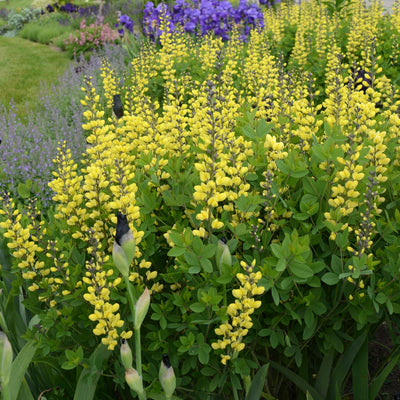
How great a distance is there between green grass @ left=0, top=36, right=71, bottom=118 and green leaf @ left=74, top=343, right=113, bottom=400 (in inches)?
254

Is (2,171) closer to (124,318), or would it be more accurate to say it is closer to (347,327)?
(124,318)

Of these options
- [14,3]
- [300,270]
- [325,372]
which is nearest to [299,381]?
[325,372]

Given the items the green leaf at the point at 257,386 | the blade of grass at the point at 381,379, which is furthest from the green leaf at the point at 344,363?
the green leaf at the point at 257,386

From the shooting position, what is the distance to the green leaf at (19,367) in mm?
1613

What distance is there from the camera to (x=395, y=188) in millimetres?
1868

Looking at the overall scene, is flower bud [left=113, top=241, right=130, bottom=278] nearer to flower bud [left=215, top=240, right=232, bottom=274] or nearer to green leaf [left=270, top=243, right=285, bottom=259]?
flower bud [left=215, top=240, right=232, bottom=274]

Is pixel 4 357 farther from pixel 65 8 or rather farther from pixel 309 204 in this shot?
pixel 65 8

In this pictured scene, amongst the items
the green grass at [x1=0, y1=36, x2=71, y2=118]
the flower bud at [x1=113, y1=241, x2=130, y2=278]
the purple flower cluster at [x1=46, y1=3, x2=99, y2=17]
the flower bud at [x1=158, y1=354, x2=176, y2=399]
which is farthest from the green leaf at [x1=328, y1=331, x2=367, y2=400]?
the purple flower cluster at [x1=46, y1=3, x2=99, y2=17]

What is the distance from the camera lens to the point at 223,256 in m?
1.53

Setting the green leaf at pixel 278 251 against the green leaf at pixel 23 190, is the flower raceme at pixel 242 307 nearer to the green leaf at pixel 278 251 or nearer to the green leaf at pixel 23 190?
the green leaf at pixel 278 251

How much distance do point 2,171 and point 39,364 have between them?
2.86 meters

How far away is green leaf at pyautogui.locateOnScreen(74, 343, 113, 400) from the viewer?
171 centimetres

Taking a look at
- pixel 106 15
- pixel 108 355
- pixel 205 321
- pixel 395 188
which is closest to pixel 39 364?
pixel 108 355

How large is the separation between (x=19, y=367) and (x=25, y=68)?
426 inches
